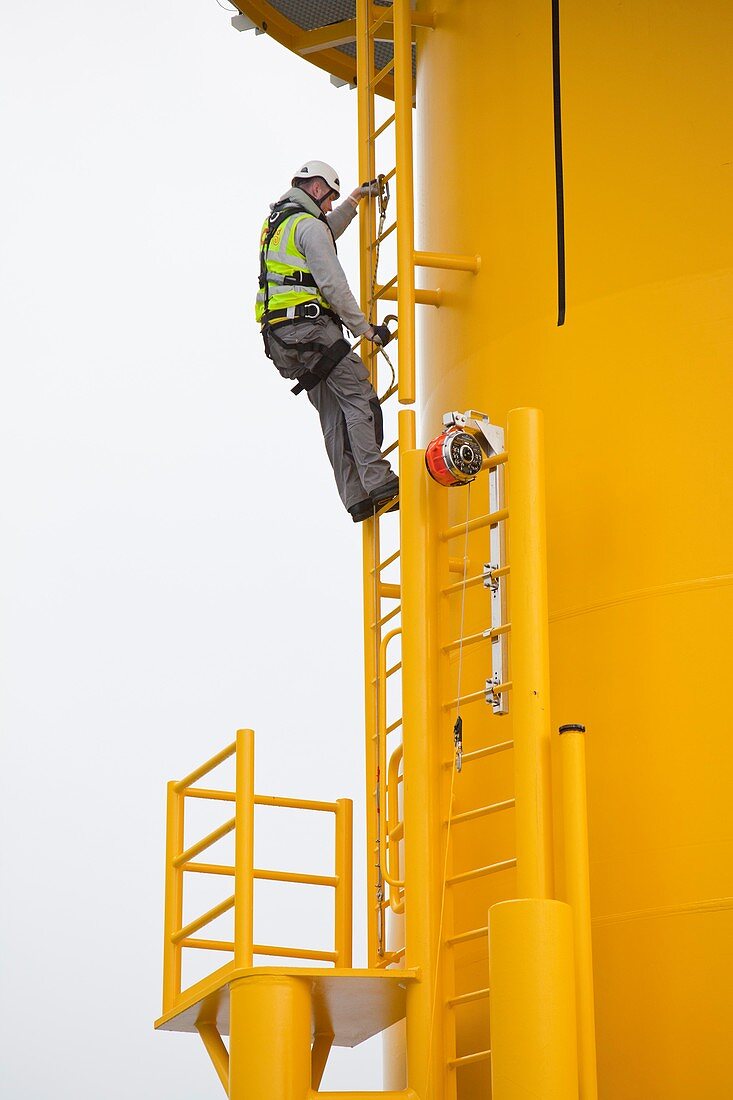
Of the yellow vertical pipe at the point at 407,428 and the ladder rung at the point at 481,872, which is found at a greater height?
the yellow vertical pipe at the point at 407,428

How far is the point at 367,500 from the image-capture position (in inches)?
366

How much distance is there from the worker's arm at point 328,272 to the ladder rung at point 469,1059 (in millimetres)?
3813

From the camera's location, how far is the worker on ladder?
30.9 ft

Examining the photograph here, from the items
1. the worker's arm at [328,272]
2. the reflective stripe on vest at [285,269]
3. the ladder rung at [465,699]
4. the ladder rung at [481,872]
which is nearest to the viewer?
the ladder rung at [481,872]

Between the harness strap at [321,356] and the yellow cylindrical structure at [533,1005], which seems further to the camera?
the harness strap at [321,356]

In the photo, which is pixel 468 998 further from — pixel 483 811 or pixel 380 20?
pixel 380 20

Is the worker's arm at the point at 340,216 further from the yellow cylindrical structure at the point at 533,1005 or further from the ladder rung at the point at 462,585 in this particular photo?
the yellow cylindrical structure at the point at 533,1005

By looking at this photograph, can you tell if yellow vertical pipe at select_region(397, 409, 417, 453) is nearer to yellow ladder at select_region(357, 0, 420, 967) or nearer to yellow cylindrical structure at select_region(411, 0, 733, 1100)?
yellow ladder at select_region(357, 0, 420, 967)

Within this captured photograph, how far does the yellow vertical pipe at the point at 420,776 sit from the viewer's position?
7.35 metres

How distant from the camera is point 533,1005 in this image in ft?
21.6

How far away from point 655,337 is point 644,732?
174cm

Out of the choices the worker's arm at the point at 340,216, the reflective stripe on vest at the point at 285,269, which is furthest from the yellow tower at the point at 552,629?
the worker's arm at the point at 340,216

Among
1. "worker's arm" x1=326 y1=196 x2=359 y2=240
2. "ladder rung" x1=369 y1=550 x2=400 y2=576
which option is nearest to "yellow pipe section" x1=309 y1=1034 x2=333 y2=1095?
"ladder rung" x1=369 y1=550 x2=400 y2=576

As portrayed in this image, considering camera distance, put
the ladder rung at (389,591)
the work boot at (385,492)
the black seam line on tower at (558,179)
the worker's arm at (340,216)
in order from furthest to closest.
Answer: the worker's arm at (340,216)
the work boot at (385,492)
the ladder rung at (389,591)
the black seam line on tower at (558,179)
